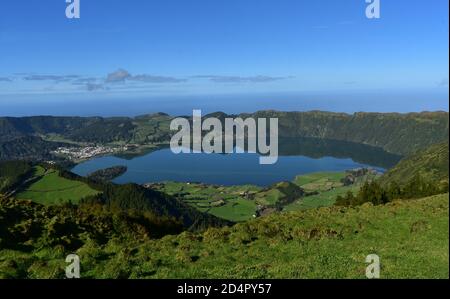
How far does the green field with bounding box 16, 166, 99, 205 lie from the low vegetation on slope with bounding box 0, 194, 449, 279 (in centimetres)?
12672

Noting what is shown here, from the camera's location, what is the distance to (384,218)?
28438 millimetres

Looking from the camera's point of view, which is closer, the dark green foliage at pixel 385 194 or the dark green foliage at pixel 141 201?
the dark green foliage at pixel 385 194

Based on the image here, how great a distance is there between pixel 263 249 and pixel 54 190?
15676 centimetres

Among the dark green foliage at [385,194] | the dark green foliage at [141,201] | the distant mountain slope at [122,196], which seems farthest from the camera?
the dark green foliage at [141,201]

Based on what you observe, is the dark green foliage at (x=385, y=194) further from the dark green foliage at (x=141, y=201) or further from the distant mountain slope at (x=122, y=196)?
the dark green foliage at (x=141, y=201)

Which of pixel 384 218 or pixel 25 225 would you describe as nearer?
pixel 25 225

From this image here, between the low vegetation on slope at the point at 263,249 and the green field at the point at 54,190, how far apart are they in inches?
4989

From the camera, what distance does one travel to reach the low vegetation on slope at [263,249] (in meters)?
16.9

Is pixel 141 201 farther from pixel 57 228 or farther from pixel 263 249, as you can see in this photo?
pixel 263 249

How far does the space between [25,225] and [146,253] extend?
9.21 meters

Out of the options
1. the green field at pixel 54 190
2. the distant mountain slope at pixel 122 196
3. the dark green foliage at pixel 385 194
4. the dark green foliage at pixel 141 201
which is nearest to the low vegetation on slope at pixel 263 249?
the dark green foliage at pixel 385 194

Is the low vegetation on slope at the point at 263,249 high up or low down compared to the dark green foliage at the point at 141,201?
up
